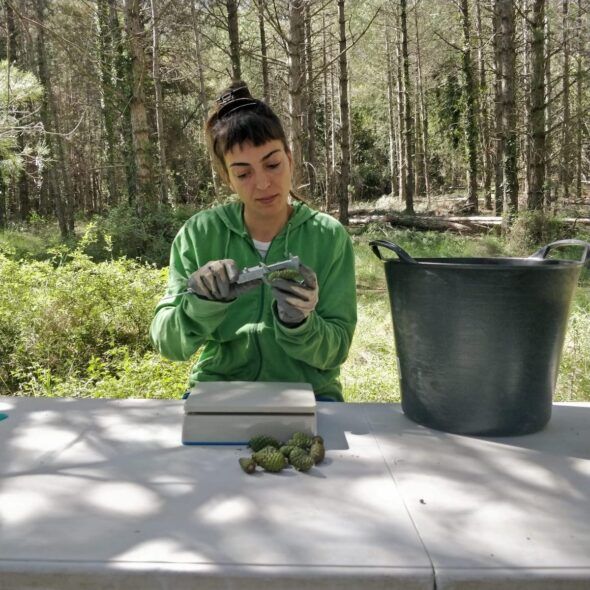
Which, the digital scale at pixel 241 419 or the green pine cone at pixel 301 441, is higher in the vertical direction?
the digital scale at pixel 241 419

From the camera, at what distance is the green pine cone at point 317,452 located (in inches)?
44.9

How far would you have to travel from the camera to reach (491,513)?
0.96 metres

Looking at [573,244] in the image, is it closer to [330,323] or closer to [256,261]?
[330,323]

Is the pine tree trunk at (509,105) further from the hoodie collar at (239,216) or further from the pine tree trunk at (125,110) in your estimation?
the hoodie collar at (239,216)

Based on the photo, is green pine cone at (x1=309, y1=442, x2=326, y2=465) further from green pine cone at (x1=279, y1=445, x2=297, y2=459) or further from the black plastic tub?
the black plastic tub

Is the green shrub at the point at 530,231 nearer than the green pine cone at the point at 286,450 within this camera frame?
No

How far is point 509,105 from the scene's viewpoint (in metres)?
9.68

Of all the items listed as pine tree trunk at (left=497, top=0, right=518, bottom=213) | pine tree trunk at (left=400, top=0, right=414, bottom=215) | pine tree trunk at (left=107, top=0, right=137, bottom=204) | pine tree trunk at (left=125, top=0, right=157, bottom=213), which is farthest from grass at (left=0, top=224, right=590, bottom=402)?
pine tree trunk at (left=400, top=0, right=414, bottom=215)

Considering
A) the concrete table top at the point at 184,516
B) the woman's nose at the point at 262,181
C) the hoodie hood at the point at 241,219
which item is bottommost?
the concrete table top at the point at 184,516

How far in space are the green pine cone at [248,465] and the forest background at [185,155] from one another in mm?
2189

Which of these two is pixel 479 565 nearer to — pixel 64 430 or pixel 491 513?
pixel 491 513

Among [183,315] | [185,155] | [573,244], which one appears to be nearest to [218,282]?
[183,315]

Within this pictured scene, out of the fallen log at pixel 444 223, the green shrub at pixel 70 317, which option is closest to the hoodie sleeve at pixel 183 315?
the green shrub at pixel 70 317

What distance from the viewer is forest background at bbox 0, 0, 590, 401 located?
4.19m
